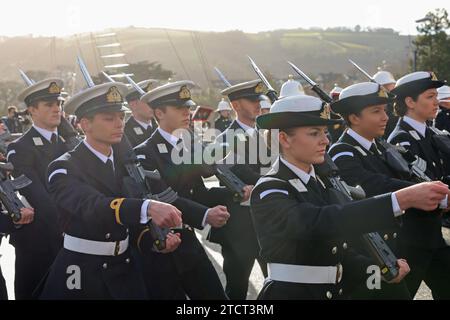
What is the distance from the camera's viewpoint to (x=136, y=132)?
887 cm

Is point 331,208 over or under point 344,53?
over

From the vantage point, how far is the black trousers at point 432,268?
526 cm

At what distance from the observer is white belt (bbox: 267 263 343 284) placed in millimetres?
3674

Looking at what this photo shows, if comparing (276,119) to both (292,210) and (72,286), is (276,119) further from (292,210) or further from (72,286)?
(72,286)

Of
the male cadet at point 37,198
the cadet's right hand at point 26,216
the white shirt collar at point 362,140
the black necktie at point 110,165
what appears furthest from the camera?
the male cadet at point 37,198

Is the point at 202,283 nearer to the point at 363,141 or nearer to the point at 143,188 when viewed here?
the point at 143,188

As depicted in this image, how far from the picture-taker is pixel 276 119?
3.82m

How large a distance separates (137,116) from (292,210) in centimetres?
581

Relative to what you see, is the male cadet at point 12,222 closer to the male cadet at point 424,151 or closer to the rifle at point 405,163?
the rifle at point 405,163

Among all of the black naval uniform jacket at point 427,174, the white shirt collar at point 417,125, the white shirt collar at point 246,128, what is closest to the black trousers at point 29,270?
the white shirt collar at point 246,128

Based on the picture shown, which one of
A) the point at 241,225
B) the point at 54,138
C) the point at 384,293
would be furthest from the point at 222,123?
the point at 384,293

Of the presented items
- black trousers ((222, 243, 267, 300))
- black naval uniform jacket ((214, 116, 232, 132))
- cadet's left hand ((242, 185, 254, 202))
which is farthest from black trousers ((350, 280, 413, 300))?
black naval uniform jacket ((214, 116, 232, 132))

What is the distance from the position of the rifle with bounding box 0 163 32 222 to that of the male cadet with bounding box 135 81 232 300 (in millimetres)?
1195
